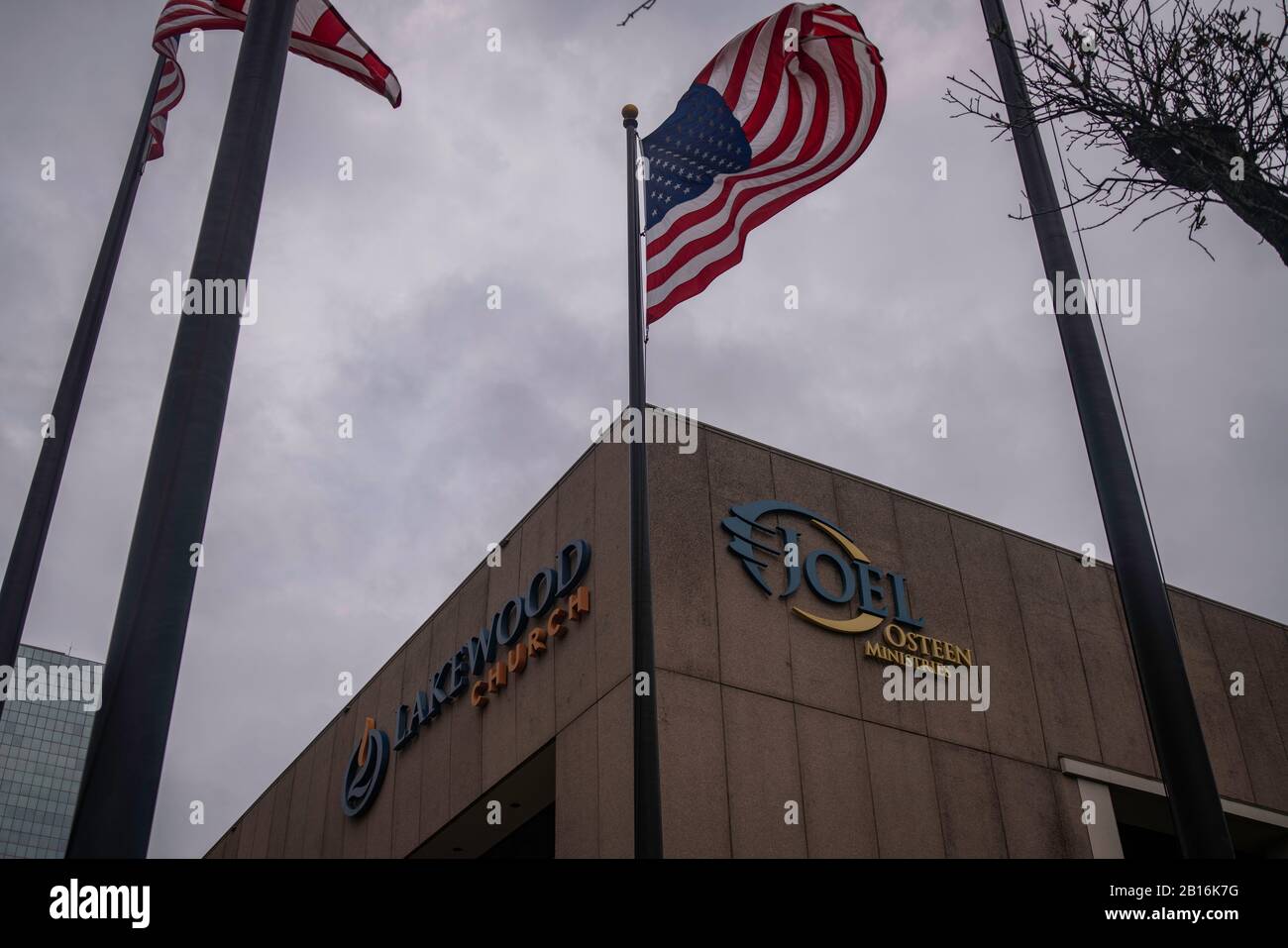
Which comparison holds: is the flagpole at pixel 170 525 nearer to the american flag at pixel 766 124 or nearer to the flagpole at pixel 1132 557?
the flagpole at pixel 1132 557

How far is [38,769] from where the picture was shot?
145 meters

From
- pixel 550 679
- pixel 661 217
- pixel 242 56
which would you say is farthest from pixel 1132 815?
pixel 242 56

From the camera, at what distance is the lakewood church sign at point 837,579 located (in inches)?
667

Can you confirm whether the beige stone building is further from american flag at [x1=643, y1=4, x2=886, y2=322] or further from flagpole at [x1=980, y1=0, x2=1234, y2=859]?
flagpole at [x1=980, y1=0, x2=1234, y2=859]

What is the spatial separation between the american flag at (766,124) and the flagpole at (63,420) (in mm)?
6406

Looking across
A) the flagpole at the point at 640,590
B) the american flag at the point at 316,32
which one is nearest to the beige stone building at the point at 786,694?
the flagpole at the point at 640,590

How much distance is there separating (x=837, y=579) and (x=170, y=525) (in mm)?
13147

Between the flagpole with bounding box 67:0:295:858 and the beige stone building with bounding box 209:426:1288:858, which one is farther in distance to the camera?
the beige stone building with bounding box 209:426:1288:858

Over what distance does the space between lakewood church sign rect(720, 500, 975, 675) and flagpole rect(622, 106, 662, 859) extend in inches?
239

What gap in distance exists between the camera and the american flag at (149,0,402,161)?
38.9 feet

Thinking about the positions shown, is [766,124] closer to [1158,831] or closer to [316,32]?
[316,32]

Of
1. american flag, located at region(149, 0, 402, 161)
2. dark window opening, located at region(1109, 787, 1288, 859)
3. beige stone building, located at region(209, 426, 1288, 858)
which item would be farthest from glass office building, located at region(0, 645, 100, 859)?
american flag, located at region(149, 0, 402, 161)

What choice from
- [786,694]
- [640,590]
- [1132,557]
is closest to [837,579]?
[786,694]

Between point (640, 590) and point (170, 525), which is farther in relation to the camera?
point (640, 590)
